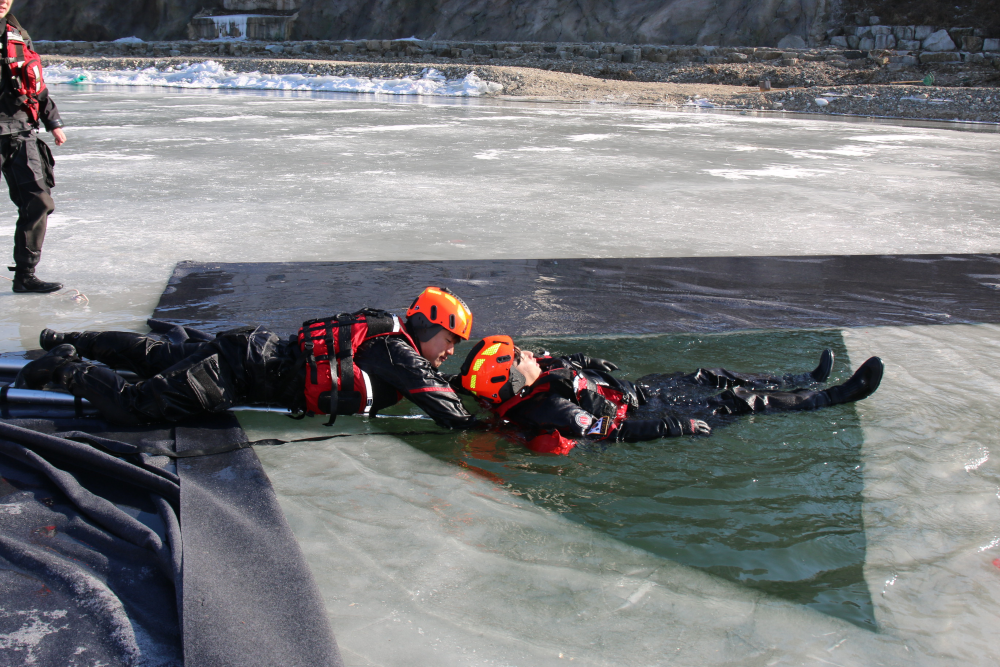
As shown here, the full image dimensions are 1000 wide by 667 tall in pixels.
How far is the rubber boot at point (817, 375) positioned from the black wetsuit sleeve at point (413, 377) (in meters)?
1.76

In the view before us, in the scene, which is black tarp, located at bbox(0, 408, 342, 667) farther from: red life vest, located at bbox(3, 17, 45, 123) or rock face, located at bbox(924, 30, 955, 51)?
rock face, located at bbox(924, 30, 955, 51)

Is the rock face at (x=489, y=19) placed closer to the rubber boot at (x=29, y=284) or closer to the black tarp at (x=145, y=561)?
the rubber boot at (x=29, y=284)

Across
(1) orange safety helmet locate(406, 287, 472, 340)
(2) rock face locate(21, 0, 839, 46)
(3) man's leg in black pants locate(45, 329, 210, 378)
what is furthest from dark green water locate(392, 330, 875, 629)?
(2) rock face locate(21, 0, 839, 46)

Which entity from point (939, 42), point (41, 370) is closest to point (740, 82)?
point (939, 42)

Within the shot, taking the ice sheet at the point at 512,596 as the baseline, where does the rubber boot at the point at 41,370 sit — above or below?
above

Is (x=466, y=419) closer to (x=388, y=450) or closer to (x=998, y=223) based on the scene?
(x=388, y=450)

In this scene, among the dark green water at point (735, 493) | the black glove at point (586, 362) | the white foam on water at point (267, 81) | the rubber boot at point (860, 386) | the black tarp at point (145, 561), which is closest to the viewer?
the black tarp at point (145, 561)

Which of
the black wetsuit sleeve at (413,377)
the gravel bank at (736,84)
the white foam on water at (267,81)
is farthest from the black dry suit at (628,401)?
the white foam on water at (267,81)

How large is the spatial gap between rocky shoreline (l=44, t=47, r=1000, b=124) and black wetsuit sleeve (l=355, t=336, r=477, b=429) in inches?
670

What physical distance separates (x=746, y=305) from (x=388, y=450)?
9.49 feet

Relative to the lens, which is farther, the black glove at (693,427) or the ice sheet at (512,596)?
the black glove at (693,427)

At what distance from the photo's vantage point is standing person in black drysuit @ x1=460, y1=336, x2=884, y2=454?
3.40 metres

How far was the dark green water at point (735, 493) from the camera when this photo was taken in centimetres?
245

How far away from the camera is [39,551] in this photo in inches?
92.2
